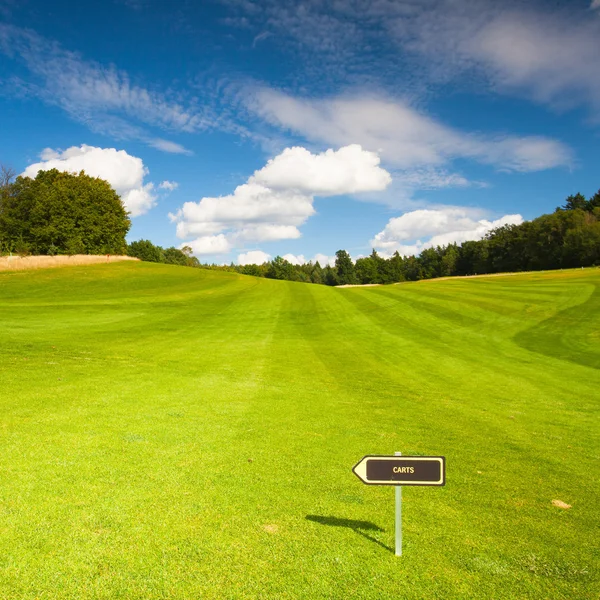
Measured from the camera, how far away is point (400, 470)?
14.4 ft

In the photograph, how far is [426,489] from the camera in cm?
645

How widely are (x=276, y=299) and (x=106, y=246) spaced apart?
44.1m

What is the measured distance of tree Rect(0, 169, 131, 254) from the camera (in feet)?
209

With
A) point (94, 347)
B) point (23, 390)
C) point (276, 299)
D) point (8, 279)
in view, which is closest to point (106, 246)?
point (8, 279)

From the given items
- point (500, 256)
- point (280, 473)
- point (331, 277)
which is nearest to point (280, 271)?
point (331, 277)

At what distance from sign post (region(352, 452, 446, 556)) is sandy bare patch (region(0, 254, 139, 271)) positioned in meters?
59.3

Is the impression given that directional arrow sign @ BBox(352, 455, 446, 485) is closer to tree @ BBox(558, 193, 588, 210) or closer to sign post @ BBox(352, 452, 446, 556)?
sign post @ BBox(352, 452, 446, 556)

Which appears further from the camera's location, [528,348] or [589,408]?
[528,348]

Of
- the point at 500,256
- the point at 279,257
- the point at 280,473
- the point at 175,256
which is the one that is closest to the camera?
the point at 280,473

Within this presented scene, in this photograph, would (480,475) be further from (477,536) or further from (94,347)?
(94,347)

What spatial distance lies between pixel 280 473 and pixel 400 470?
263 cm

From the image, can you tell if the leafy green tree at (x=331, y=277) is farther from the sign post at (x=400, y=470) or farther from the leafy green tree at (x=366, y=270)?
the sign post at (x=400, y=470)

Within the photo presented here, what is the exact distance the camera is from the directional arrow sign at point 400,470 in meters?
4.35

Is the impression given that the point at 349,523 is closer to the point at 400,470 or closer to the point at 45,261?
the point at 400,470
